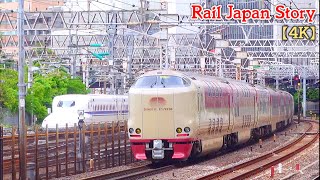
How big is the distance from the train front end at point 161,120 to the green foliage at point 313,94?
236ft

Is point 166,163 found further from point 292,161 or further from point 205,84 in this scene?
point 292,161

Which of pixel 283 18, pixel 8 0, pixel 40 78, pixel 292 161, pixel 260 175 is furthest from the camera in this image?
pixel 8 0

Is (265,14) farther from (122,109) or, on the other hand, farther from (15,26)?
(15,26)

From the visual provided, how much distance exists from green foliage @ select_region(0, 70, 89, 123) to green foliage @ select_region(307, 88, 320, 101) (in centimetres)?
4616

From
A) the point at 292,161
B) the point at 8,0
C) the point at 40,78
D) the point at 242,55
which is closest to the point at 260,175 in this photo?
the point at 292,161

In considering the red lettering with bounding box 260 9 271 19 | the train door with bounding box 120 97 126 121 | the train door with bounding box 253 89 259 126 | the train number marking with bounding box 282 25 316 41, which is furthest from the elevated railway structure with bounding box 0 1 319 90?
the train door with bounding box 253 89 259 126

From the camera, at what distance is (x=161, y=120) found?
2380 cm

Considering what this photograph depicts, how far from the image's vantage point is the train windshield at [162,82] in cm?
2406

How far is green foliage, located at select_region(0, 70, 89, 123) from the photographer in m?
42.6

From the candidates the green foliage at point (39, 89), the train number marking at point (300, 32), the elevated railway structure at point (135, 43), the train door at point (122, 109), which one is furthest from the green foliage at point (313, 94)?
the train number marking at point (300, 32)

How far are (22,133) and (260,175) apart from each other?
7160 millimetres

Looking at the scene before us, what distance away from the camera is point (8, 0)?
236ft

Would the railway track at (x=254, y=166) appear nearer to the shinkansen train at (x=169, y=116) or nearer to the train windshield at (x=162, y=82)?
the shinkansen train at (x=169, y=116)

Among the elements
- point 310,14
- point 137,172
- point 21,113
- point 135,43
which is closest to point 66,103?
point 135,43
